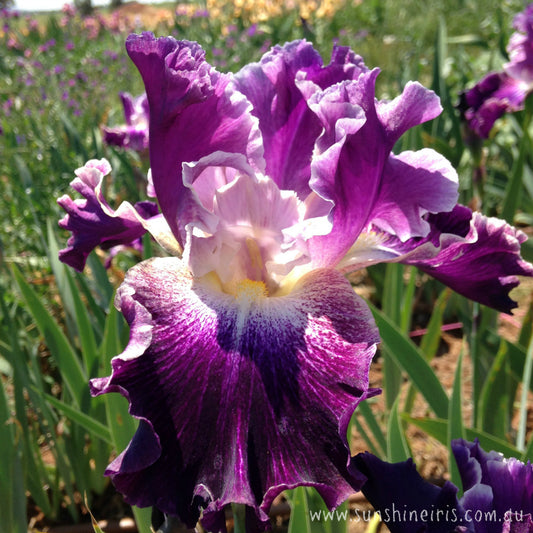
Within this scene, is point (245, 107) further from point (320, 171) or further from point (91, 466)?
point (91, 466)

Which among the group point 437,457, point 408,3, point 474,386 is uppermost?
point 408,3

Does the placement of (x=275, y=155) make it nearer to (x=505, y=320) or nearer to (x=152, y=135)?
(x=152, y=135)

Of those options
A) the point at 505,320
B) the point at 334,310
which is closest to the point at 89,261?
the point at 334,310

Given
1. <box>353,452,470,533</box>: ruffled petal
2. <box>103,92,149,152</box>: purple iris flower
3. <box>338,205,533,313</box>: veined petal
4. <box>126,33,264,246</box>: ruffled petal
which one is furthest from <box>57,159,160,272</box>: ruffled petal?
<box>103,92,149,152</box>: purple iris flower

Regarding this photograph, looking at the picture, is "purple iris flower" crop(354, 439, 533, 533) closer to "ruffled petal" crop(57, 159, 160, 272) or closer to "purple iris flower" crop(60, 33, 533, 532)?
"purple iris flower" crop(60, 33, 533, 532)

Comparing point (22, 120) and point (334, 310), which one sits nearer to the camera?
point (334, 310)

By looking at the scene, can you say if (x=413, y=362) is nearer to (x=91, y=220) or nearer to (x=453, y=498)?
(x=453, y=498)

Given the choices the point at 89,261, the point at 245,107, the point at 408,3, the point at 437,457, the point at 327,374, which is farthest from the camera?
the point at 408,3

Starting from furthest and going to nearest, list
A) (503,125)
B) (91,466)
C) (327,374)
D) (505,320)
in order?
(503,125)
(505,320)
(91,466)
(327,374)

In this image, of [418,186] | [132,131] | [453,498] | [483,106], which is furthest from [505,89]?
[453,498]

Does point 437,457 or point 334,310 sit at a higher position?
point 334,310
